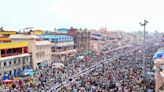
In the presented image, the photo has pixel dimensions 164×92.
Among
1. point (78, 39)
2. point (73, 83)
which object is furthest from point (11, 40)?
point (78, 39)

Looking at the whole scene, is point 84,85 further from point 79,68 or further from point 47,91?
point 79,68

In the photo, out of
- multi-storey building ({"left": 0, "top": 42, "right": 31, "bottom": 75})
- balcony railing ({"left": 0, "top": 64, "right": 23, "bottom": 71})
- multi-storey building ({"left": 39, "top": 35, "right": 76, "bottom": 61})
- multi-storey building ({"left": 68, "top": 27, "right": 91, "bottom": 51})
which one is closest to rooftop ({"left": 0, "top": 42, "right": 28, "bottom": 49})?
multi-storey building ({"left": 0, "top": 42, "right": 31, "bottom": 75})

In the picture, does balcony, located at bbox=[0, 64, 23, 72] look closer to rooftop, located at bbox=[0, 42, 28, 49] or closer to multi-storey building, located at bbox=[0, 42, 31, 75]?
multi-storey building, located at bbox=[0, 42, 31, 75]

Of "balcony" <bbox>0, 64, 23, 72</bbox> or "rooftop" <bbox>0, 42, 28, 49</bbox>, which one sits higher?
"rooftop" <bbox>0, 42, 28, 49</bbox>

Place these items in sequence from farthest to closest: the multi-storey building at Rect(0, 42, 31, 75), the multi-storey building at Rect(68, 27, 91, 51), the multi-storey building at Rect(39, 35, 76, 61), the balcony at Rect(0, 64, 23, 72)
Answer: the multi-storey building at Rect(68, 27, 91, 51) → the multi-storey building at Rect(39, 35, 76, 61) → the multi-storey building at Rect(0, 42, 31, 75) → the balcony at Rect(0, 64, 23, 72)

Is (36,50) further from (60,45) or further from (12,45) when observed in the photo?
(60,45)

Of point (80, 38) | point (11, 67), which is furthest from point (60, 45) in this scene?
point (11, 67)
